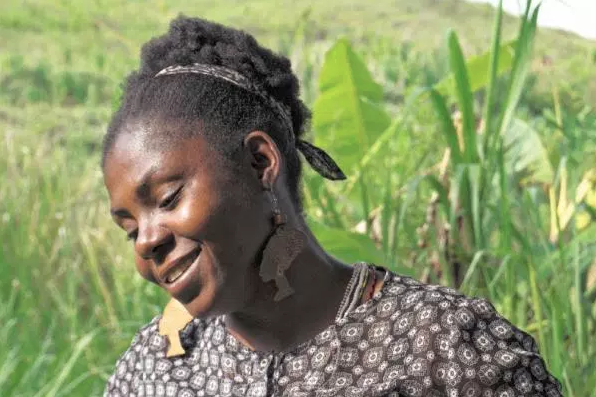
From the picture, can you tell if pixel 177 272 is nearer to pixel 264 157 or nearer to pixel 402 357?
pixel 264 157

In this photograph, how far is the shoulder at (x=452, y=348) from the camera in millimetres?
1738

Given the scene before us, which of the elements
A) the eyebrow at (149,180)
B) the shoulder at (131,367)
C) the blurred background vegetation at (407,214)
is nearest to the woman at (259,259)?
the eyebrow at (149,180)

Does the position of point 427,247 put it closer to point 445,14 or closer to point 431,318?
point 431,318

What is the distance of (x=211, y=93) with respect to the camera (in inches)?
69.8

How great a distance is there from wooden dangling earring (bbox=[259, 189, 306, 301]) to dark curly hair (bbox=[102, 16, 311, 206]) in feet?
0.30

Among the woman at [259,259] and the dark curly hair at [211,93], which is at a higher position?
the dark curly hair at [211,93]

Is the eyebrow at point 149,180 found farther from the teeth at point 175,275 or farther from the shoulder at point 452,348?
the shoulder at point 452,348

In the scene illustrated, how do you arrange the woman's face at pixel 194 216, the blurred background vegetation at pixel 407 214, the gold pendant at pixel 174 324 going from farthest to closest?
1. the blurred background vegetation at pixel 407 214
2. the gold pendant at pixel 174 324
3. the woman's face at pixel 194 216

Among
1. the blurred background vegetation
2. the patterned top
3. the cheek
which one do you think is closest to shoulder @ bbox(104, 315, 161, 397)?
the patterned top

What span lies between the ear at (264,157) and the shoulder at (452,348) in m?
0.27

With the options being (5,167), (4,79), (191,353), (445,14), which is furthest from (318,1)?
(191,353)

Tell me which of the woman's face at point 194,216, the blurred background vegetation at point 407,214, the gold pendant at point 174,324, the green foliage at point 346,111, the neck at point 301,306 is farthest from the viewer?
the green foliage at point 346,111

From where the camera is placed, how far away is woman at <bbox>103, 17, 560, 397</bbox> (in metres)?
1.69

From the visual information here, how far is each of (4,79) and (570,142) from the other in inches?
344
